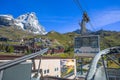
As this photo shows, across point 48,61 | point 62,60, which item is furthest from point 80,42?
point 48,61

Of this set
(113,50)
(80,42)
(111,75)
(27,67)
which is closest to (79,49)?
(80,42)

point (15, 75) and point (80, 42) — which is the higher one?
point (80, 42)

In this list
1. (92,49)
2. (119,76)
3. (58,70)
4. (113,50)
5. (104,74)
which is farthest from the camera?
(92,49)

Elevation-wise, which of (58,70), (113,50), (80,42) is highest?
(80,42)

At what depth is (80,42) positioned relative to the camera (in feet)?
190

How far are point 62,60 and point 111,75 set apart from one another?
86.4ft

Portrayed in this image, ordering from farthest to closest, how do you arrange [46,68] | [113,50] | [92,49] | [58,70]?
1. [92,49]
2. [58,70]
3. [46,68]
4. [113,50]

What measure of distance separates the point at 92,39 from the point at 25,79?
48.4 m

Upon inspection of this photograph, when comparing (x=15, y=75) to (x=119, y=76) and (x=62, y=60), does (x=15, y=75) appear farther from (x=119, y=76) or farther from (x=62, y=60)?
(x=62, y=60)

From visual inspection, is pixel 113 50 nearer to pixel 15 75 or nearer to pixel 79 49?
pixel 15 75

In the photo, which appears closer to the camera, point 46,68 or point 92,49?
point 46,68

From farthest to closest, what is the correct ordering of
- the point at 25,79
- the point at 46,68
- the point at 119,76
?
the point at 46,68 < the point at 119,76 < the point at 25,79

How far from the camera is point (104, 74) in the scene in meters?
12.4

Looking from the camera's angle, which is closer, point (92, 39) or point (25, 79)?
point (25, 79)
